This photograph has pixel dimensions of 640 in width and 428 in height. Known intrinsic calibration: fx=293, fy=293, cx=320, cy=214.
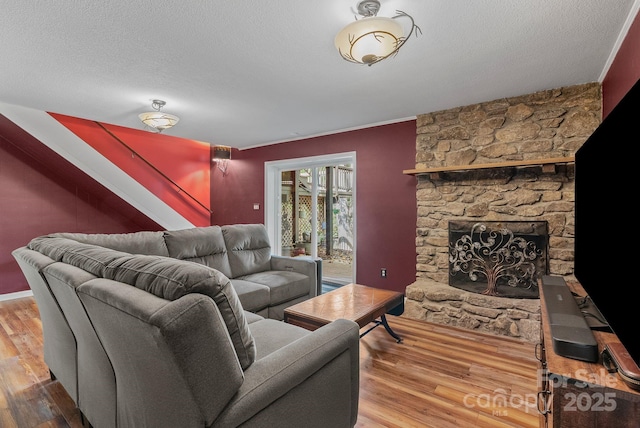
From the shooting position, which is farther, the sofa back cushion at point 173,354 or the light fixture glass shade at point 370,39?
the light fixture glass shade at point 370,39

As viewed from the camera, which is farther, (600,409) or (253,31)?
(253,31)

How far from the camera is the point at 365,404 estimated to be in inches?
73.5

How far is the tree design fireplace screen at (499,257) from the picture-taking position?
9.49ft

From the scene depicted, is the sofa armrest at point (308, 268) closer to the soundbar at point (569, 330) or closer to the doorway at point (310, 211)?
the doorway at point (310, 211)

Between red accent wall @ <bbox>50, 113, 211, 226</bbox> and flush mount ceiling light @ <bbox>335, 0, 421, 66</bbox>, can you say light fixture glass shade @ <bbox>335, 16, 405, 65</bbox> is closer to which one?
flush mount ceiling light @ <bbox>335, 0, 421, 66</bbox>

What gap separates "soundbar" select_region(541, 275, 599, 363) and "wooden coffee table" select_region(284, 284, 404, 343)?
1057mm

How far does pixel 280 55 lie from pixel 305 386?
86.5 inches

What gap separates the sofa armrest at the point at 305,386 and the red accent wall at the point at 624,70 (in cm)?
230

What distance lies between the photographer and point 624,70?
199 centimetres

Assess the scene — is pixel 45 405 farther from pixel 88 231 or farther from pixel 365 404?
pixel 88 231

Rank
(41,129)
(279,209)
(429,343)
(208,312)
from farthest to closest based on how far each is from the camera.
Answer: (279,209)
(41,129)
(429,343)
(208,312)

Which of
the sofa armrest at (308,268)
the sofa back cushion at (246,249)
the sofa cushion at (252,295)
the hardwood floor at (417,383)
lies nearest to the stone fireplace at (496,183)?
the hardwood floor at (417,383)

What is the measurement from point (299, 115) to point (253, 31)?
5.77 ft

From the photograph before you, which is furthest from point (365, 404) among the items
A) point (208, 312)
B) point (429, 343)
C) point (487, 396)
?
point (208, 312)
